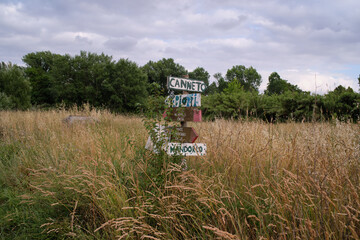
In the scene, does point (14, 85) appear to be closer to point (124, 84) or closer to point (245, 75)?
point (124, 84)

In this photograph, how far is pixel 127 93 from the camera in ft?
105

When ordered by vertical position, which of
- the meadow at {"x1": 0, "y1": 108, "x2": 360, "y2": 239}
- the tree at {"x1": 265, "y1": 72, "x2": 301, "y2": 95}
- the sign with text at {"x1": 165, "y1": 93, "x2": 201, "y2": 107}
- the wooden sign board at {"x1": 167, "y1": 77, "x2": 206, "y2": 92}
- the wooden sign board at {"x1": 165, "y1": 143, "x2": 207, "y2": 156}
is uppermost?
the tree at {"x1": 265, "y1": 72, "x2": 301, "y2": 95}

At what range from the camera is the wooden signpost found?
3.43m

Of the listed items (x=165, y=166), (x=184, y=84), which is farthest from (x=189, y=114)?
(x=165, y=166)

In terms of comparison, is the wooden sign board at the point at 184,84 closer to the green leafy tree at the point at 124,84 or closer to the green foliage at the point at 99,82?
the green foliage at the point at 99,82

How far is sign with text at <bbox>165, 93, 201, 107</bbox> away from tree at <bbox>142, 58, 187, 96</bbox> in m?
42.6

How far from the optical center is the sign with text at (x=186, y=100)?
3.71 metres

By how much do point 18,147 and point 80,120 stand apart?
3220 mm

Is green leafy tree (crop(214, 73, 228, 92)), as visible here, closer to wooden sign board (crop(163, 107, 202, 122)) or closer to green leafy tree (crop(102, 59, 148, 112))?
green leafy tree (crop(102, 59, 148, 112))

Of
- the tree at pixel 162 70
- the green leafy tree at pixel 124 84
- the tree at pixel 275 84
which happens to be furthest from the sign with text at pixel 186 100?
the tree at pixel 275 84

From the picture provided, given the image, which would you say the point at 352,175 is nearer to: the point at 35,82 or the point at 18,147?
the point at 18,147

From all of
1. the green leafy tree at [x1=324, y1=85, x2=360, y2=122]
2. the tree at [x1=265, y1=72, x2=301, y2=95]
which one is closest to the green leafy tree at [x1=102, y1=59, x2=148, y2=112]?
the green leafy tree at [x1=324, y1=85, x2=360, y2=122]

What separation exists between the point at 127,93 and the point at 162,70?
16.0 meters

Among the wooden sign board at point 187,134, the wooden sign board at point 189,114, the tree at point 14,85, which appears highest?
the tree at point 14,85
